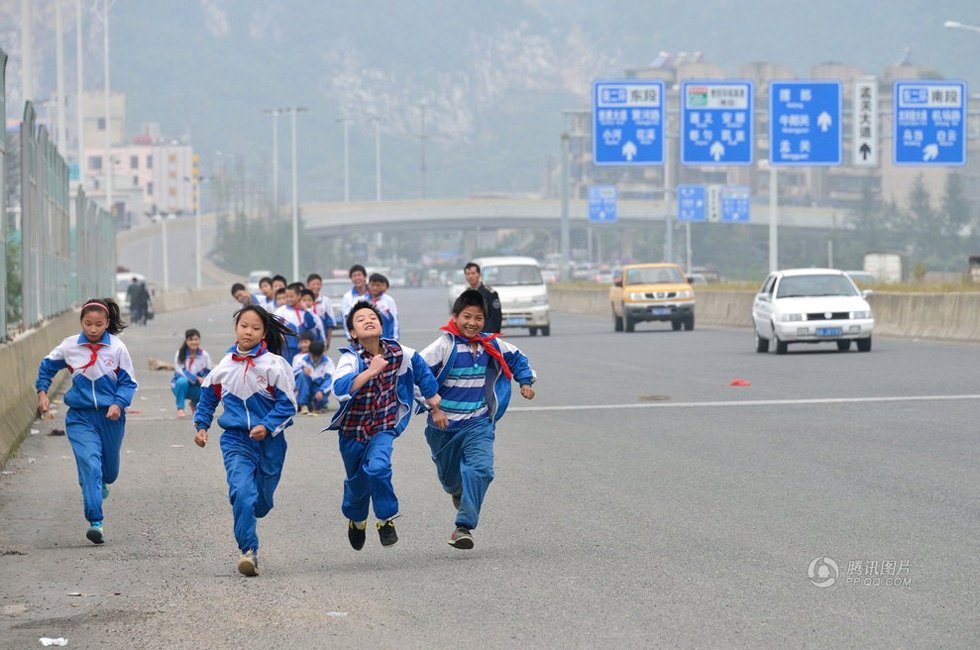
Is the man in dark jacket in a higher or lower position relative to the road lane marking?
higher

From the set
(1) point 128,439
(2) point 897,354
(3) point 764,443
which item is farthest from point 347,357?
(2) point 897,354

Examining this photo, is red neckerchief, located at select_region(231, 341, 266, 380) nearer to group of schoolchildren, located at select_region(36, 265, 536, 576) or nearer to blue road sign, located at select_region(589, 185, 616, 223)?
group of schoolchildren, located at select_region(36, 265, 536, 576)

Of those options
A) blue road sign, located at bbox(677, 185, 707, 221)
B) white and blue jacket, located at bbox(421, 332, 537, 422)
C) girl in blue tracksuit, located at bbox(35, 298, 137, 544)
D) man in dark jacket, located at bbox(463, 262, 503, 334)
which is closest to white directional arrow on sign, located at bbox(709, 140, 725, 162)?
man in dark jacket, located at bbox(463, 262, 503, 334)

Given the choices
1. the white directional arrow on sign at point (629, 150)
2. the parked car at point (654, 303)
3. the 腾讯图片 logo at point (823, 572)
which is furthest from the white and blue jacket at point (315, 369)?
the white directional arrow on sign at point (629, 150)

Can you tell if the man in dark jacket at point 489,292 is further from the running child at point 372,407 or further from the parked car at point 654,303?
the parked car at point 654,303

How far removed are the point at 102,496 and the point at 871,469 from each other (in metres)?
5.66

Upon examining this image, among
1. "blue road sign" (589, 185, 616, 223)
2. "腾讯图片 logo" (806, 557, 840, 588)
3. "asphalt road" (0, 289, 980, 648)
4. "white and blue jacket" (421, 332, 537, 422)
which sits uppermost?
"blue road sign" (589, 185, 616, 223)

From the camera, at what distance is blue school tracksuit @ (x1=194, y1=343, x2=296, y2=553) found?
30.9 feet

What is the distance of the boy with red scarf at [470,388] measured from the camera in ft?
32.5

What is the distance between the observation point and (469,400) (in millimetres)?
10055

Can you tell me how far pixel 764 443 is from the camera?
15.3 meters

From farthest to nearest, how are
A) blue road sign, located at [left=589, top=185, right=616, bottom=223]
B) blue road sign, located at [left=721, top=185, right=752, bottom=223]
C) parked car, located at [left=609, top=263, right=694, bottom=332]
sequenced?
blue road sign, located at [left=721, top=185, right=752, bottom=223] → blue road sign, located at [left=589, top=185, right=616, bottom=223] → parked car, located at [left=609, top=263, right=694, bottom=332]

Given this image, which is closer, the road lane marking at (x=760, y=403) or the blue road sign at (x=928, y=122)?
the road lane marking at (x=760, y=403)

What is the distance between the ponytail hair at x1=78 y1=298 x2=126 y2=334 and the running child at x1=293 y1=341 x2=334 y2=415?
8.37m
